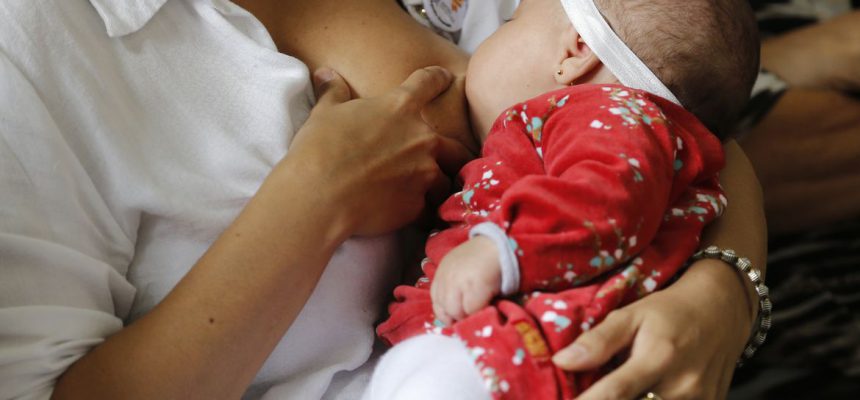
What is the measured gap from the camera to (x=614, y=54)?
1.08 meters

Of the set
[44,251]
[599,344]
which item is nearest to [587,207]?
[599,344]

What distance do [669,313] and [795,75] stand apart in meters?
0.86

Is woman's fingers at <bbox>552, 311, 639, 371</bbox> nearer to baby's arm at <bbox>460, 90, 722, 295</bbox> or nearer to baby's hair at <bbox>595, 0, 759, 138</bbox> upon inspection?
baby's arm at <bbox>460, 90, 722, 295</bbox>

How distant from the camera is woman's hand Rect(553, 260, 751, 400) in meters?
0.85

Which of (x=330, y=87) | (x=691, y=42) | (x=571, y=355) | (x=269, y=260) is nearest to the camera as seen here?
(x=571, y=355)

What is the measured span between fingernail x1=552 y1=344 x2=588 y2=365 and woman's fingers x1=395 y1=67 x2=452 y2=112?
453 millimetres

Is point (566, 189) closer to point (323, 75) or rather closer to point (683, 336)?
point (683, 336)

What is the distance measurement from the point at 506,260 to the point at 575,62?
381 millimetres

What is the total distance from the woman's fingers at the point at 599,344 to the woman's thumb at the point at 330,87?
500mm

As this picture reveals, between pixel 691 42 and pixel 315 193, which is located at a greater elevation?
pixel 691 42

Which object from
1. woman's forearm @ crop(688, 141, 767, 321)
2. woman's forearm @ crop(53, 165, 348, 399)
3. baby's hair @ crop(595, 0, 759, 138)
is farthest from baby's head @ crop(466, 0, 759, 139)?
woman's forearm @ crop(53, 165, 348, 399)

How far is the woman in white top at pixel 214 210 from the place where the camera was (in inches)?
34.4

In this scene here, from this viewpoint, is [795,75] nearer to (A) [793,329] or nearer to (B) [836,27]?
(B) [836,27]

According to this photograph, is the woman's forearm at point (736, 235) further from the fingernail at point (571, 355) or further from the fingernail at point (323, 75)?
the fingernail at point (323, 75)
